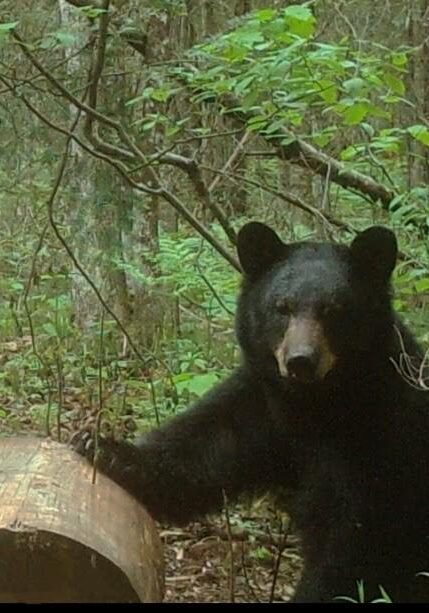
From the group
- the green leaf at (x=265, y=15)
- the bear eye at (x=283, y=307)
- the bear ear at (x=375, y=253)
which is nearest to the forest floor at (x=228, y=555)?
the bear eye at (x=283, y=307)

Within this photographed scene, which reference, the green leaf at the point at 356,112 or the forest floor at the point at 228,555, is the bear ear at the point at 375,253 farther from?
the forest floor at the point at 228,555

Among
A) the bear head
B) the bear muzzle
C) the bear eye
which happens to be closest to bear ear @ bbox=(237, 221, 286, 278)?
the bear head

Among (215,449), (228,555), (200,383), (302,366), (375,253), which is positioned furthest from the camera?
(200,383)

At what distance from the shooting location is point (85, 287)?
28.5ft

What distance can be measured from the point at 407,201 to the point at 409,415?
1.61 metres

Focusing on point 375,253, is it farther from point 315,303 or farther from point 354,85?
point 354,85

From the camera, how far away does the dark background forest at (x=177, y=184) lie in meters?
5.21

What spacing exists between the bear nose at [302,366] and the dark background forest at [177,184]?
0.71 meters

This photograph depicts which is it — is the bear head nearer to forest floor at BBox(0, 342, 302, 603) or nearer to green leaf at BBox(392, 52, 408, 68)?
forest floor at BBox(0, 342, 302, 603)

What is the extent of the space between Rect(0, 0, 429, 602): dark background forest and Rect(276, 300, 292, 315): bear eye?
0.79m

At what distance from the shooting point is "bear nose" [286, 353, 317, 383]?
4.13m

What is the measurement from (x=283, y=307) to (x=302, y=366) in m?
0.40

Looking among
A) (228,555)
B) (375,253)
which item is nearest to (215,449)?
(228,555)

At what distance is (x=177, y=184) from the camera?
852 cm
